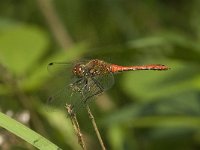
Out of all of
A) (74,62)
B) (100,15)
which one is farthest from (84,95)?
(100,15)

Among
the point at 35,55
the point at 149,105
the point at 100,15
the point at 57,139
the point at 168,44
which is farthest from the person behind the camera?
the point at 100,15

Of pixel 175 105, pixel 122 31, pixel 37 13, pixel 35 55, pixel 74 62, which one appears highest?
pixel 37 13

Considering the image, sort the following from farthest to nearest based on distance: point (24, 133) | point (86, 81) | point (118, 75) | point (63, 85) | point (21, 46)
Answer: point (118, 75) → point (21, 46) → point (63, 85) → point (86, 81) → point (24, 133)

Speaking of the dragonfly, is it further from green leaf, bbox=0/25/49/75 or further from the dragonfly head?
green leaf, bbox=0/25/49/75

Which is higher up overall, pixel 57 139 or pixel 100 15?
pixel 100 15

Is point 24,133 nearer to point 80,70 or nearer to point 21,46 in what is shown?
point 80,70

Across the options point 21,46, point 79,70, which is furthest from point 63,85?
point 21,46

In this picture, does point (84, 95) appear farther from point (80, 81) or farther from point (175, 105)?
point (175, 105)
